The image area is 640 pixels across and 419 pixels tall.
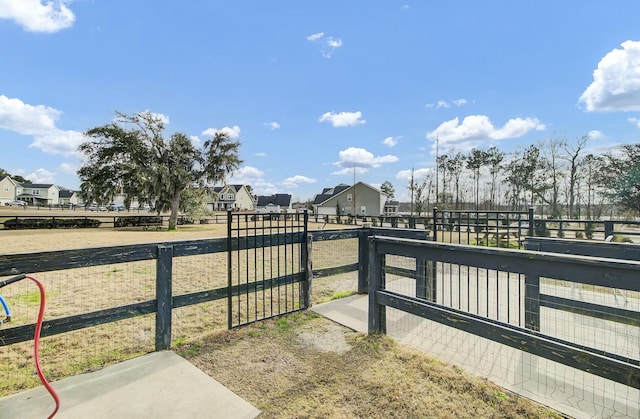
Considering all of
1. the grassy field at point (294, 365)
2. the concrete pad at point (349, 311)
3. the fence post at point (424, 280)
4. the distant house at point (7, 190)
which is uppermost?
the distant house at point (7, 190)

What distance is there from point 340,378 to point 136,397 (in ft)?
4.53

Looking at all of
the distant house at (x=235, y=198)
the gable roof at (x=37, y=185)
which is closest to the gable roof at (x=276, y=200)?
the distant house at (x=235, y=198)

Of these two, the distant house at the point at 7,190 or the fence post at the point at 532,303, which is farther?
the distant house at the point at 7,190

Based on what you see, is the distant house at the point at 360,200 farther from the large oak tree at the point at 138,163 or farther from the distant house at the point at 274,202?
the large oak tree at the point at 138,163

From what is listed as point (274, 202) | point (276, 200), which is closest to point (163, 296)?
point (274, 202)

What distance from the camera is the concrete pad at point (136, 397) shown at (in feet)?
6.01

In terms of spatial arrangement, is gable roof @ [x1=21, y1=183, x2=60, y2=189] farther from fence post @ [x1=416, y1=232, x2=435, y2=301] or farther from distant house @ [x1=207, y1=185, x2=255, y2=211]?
fence post @ [x1=416, y1=232, x2=435, y2=301]

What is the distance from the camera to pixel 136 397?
1993 mm

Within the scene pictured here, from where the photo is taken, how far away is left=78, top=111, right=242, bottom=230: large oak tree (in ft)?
62.5

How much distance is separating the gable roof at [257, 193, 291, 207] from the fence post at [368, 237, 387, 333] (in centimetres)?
5746

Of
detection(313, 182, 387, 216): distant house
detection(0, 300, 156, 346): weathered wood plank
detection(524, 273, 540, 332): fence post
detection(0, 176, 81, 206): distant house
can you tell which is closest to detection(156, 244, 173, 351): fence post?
detection(0, 300, 156, 346): weathered wood plank

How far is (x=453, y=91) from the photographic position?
14828 millimetres

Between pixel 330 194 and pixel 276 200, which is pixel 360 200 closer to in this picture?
pixel 330 194

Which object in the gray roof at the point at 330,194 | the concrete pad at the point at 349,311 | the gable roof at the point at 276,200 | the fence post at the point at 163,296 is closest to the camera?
the fence post at the point at 163,296
